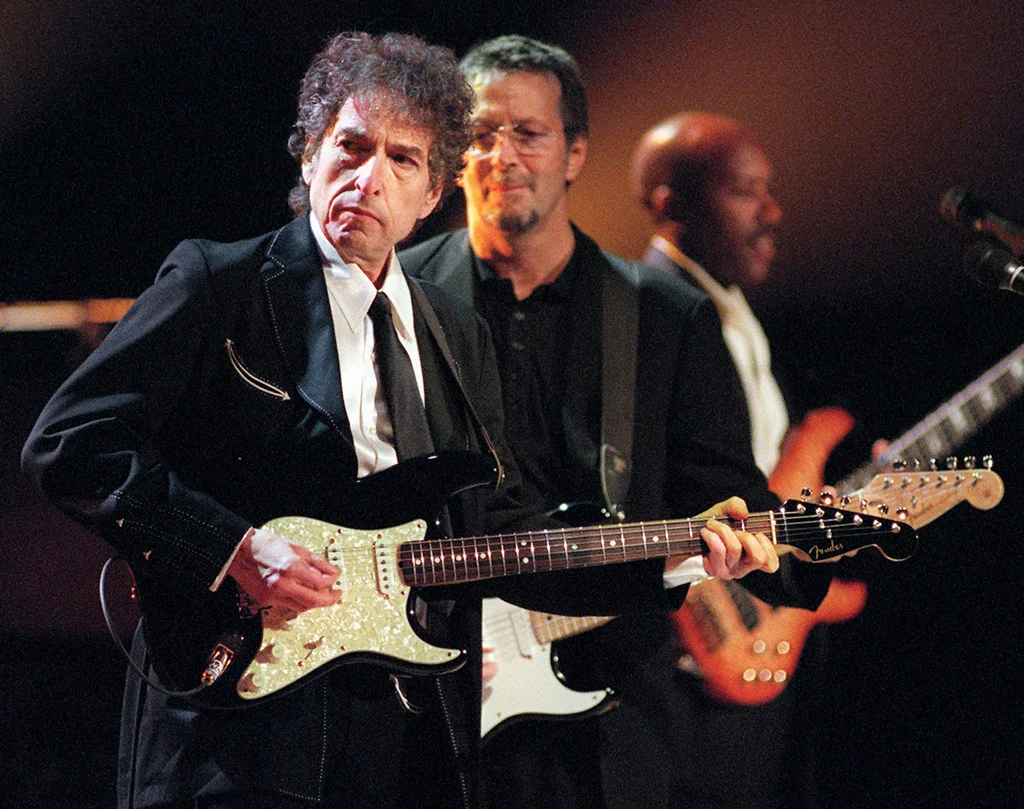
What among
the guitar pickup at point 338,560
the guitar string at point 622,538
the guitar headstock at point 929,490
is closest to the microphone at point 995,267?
the guitar headstock at point 929,490

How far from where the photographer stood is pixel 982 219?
112 inches

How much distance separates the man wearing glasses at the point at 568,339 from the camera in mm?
3203

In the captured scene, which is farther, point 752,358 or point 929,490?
point 752,358

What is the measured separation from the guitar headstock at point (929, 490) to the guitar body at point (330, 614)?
1115mm

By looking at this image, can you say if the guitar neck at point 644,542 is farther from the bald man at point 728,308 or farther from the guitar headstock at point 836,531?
the bald man at point 728,308

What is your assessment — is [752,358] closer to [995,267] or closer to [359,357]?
[995,267]

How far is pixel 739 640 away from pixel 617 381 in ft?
3.57

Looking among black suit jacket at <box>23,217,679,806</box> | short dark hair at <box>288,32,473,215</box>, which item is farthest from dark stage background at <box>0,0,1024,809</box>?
black suit jacket at <box>23,217,679,806</box>

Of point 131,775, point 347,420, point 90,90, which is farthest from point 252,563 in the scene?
point 90,90

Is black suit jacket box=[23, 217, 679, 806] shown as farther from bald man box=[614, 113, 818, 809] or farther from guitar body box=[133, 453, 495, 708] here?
bald man box=[614, 113, 818, 809]

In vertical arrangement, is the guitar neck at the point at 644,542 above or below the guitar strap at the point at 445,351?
below

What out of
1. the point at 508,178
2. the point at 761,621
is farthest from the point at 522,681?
the point at 508,178

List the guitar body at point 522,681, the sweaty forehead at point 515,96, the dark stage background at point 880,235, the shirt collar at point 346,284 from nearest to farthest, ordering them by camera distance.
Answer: the shirt collar at point 346,284
the guitar body at point 522,681
the sweaty forehead at point 515,96
the dark stage background at point 880,235

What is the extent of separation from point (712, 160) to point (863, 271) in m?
0.68
